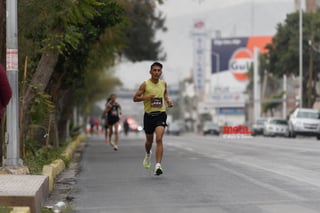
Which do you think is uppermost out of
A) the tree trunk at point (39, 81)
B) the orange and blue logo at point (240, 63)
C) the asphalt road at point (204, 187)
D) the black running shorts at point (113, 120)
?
the orange and blue logo at point (240, 63)

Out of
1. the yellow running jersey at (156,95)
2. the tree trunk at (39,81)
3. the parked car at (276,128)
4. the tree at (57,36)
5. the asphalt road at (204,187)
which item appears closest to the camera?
the asphalt road at (204,187)

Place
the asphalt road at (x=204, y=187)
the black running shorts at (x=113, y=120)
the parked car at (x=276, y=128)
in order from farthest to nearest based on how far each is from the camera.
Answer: the parked car at (x=276, y=128) < the black running shorts at (x=113, y=120) < the asphalt road at (x=204, y=187)

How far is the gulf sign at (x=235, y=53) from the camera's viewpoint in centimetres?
13600

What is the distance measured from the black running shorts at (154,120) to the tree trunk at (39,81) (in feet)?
9.74

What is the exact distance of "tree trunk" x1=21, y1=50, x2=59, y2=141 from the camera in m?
17.7

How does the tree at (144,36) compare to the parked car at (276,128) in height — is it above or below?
above

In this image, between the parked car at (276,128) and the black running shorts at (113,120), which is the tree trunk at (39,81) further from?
the parked car at (276,128)

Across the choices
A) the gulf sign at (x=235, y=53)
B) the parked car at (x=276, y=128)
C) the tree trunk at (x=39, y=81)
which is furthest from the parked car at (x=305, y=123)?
the gulf sign at (x=235, y=53)

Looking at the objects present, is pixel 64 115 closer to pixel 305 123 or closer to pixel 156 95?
pixel 156 95

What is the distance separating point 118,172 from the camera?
56.5 feet

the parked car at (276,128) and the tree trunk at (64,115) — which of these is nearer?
the tree trunk at (64,115)

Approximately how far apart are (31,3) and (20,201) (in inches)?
321

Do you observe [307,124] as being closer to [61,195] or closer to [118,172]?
[118,172]

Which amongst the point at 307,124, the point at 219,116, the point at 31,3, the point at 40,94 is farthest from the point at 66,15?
the point at 219,116
